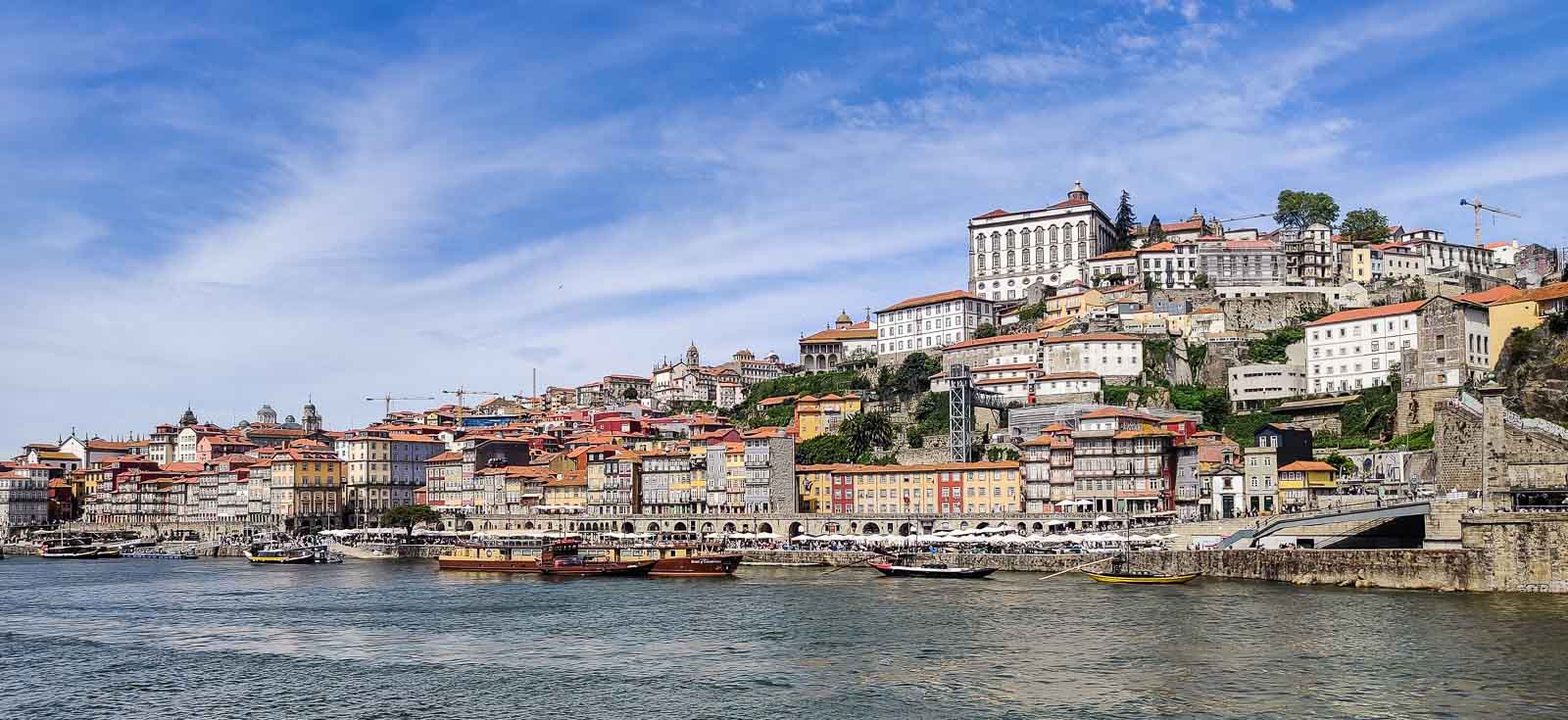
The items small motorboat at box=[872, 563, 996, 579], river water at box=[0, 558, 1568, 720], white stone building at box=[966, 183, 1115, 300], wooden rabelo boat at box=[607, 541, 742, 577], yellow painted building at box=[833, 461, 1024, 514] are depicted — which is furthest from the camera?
white stone building at box=[966, 183, 1115, 300]

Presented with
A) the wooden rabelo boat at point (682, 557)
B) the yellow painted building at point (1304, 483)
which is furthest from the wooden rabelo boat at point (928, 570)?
the yellow painted building at point (1304, 483)

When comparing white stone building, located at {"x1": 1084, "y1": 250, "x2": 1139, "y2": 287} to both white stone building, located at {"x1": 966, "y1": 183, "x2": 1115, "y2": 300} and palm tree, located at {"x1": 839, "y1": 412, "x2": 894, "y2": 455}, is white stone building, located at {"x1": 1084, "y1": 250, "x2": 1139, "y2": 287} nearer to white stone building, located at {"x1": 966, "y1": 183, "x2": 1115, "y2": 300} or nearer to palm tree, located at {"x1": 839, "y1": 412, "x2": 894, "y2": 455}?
→ white stone building, located at {"x1": 966, "y1": 183, "x2": 1115, "y2": 300}

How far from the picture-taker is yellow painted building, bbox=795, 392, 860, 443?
Result: 103000mm

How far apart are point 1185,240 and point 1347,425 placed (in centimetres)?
3797

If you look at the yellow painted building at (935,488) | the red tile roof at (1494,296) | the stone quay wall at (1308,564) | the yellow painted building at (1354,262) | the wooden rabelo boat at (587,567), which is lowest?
the wooden rabelo boat at (587,567)

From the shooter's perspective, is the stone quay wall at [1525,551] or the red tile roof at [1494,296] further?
the red tile roof at [1494,296]

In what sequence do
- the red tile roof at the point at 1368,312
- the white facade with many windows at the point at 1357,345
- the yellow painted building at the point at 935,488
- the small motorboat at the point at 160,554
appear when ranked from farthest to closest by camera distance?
the small motorboat at the point at 160,554 → the red tile roof at the point at 1368,312 → the white facade with many windows at the point at 1357,345 → the yellow painted building at the point at 935,488

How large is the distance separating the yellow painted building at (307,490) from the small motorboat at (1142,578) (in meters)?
76.5

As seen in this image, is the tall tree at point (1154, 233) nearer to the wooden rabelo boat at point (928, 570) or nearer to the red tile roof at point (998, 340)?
the red tile roof at point (998, 340)

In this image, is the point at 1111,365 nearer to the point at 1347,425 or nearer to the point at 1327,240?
the point at 1347,425

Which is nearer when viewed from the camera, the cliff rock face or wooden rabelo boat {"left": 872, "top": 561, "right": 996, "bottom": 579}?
the cliff rock face

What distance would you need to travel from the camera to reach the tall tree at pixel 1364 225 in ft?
392

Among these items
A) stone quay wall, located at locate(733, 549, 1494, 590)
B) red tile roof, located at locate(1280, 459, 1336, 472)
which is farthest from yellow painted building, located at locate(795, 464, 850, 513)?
red tile roof, located at locate(1280, 459, 1336, 472)

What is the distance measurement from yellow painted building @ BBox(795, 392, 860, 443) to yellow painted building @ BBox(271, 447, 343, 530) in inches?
1671
